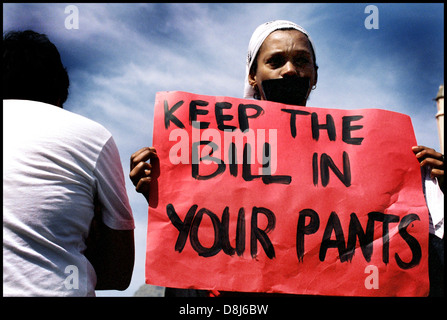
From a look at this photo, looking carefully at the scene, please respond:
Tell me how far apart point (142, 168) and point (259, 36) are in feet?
4.05

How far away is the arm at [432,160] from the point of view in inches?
73.0

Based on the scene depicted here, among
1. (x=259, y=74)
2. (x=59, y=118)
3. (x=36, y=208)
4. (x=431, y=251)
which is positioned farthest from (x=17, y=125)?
(x=431, y=251)

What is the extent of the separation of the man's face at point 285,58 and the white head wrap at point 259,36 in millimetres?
33

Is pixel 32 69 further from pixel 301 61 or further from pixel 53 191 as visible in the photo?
pixel 301 61

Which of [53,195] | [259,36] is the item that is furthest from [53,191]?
[259,36]

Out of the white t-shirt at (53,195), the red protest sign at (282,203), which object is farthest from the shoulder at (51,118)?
the red protest sign at (282,203)

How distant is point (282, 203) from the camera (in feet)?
5.89

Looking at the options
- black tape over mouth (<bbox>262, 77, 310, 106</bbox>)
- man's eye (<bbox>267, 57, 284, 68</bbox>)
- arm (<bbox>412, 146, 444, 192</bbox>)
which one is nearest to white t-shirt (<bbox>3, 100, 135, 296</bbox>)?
black tape over mouth (<bbox>262, 77, 310, 106</bbox>)

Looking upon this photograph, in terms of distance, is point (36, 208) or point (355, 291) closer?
point (36, 208)

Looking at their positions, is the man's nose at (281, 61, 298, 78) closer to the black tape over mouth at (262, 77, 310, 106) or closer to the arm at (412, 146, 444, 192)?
the black tape over mouth at (262, 77, 310, 106)
